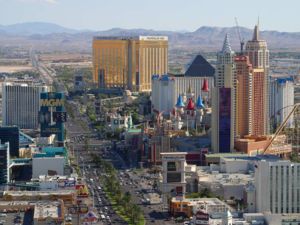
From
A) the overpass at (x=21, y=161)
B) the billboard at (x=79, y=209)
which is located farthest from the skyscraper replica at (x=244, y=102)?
the billboard at (x=79, y=209)

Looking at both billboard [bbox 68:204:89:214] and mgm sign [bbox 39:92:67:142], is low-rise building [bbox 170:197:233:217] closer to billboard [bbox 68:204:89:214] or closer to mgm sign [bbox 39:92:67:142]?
billboard [bbox 68:204:89:214]

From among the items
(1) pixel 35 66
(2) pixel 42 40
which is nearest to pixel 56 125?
(1) pixel 35 66

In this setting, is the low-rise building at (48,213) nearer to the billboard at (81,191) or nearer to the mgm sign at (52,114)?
the billboard at (81,191)

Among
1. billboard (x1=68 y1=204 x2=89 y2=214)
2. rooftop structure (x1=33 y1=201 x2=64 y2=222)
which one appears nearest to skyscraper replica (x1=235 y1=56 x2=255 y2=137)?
billboard (x1=68 y1=204 x2=89 y2=214)

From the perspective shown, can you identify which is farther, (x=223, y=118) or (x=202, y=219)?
(x=223, y=118)

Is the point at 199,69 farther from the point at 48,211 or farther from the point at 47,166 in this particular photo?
the point at 48,211

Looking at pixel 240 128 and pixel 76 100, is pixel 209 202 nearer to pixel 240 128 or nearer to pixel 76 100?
pixel 240 128

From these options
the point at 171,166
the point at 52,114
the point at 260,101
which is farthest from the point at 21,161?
the point at 260,101
